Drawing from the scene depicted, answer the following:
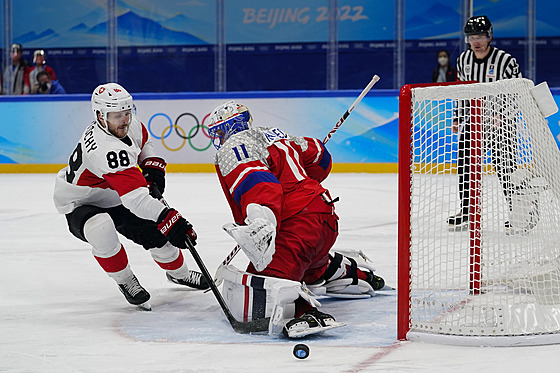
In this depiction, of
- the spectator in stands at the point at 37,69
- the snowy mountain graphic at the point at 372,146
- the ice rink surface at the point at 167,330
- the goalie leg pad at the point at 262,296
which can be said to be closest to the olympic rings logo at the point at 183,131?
the snowy mountain graphic at the point at 372,146

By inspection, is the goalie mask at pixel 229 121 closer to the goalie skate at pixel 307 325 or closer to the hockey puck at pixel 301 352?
the goalie skate at pixel 307 325

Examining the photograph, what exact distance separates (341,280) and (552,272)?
2.43 ft

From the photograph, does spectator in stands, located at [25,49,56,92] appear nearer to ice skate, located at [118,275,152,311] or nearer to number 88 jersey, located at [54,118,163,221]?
number 88 jersey, located at [54,118,163,221]

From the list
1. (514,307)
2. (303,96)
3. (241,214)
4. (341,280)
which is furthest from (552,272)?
(303,96)

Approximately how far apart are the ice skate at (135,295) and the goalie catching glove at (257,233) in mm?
620

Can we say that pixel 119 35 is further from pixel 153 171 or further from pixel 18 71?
pixel 153 171

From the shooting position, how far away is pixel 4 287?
334cm

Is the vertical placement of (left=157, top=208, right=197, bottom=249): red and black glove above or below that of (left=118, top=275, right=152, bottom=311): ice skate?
above

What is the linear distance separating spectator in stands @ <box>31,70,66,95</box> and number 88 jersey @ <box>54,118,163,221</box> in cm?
616

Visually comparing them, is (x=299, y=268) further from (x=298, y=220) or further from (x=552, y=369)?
(x=552, y=369)

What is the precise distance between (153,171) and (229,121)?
19.4 inches

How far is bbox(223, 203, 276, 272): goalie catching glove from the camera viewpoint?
7.83ft

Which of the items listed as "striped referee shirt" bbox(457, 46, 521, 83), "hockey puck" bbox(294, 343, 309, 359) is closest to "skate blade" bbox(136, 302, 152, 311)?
"hockey puck" bbox(294, 343, 309, 359)

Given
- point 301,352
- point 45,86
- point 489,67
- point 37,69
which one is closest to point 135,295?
point 301,352
